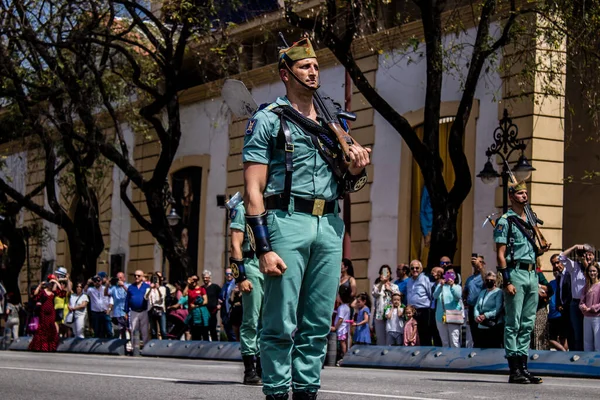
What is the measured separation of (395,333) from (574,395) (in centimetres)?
939

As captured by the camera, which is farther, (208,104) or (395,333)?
(208,104)

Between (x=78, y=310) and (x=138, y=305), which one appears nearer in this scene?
(x=138, y=305)

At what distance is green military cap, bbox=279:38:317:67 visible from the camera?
22.8 ft

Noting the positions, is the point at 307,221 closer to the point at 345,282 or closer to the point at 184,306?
the point at 345,282

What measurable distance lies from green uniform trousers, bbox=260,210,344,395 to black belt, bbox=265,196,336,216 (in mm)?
30

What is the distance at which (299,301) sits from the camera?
22.7 feet

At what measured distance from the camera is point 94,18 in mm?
26062

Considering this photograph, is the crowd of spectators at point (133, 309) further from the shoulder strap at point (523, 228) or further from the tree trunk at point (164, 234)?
the shoulder strap at point (523, 228)

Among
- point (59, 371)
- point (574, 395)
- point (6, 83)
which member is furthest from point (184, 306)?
point (574, 395)

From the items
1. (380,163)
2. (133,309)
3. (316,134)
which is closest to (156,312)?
(133,309)

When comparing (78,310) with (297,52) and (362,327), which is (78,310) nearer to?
(362,327)

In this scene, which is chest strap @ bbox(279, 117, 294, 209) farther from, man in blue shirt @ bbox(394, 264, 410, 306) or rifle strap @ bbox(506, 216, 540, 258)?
man in blue shirt @ bbox(394, 264, 410, 306)

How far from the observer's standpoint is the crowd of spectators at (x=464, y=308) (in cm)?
1738

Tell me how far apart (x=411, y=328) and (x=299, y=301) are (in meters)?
13.2
